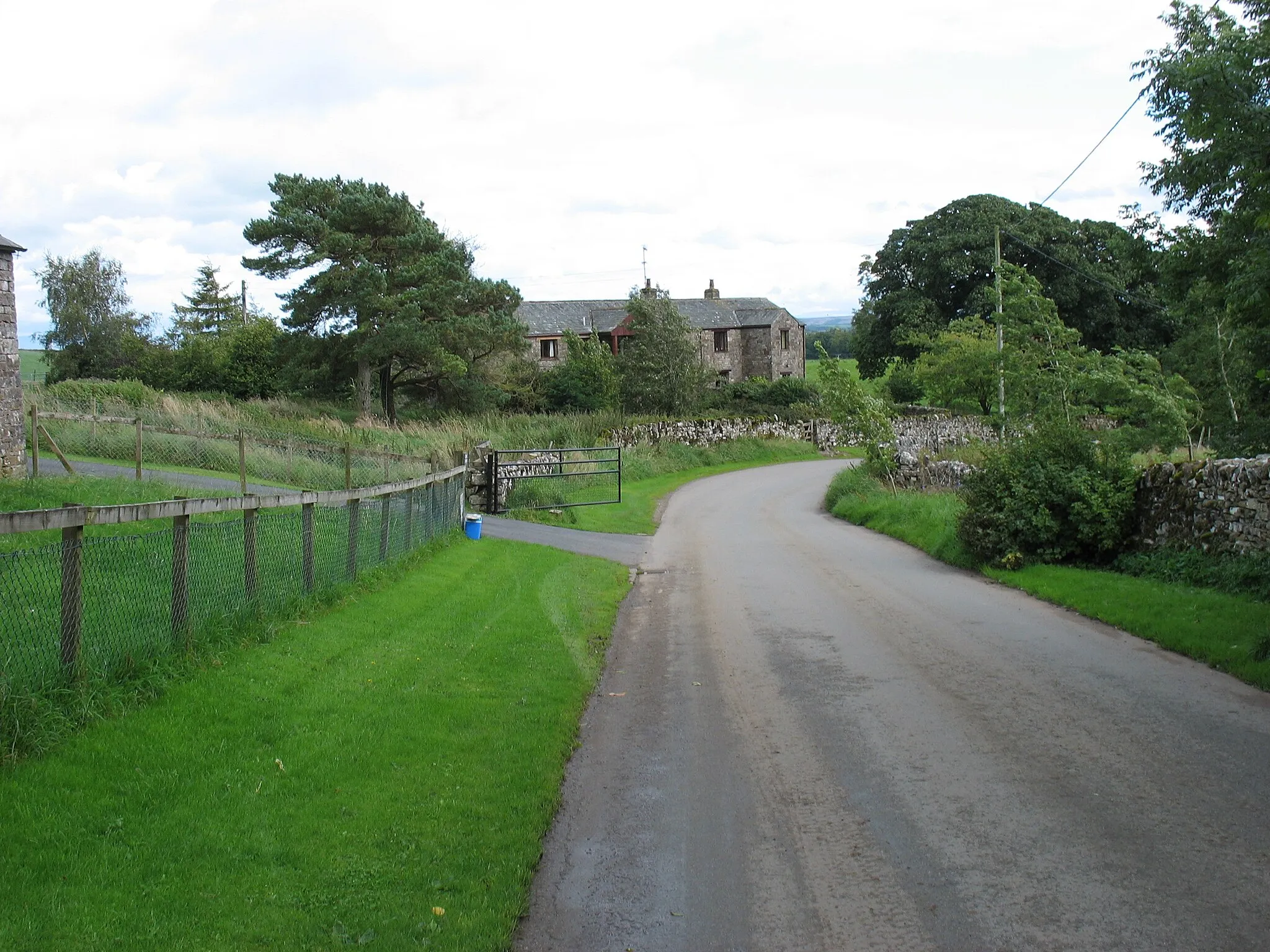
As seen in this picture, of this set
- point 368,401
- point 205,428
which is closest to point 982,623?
point 205,428

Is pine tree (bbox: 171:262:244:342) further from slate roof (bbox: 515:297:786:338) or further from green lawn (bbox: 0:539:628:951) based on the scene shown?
green lawn (bbox: 0:539:628:951)

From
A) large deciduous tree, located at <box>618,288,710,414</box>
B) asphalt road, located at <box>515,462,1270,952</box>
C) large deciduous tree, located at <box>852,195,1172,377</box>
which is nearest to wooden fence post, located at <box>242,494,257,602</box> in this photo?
asphalt road, located at <box>515,462,1270,952</box>

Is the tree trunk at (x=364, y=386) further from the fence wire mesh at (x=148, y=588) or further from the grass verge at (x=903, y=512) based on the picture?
the fence wire mesh at (x=148, y=588)

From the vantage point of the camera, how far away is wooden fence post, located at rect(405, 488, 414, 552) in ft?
50.4

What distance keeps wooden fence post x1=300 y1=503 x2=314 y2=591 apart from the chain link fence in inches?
508

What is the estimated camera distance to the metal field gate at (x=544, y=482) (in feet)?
89.7

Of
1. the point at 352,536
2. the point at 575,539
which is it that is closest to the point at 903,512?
the point at 575,539

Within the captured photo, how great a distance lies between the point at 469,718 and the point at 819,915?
349cm

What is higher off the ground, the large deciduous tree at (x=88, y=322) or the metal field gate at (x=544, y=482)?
the large deciduous tree at (x=88, y=322)

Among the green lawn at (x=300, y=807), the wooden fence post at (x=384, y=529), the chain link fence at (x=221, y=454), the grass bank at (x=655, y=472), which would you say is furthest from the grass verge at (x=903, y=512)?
the green lawn at (x=300, y=807)

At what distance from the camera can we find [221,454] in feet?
93.4

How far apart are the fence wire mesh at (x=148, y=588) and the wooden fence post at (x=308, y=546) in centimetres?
3

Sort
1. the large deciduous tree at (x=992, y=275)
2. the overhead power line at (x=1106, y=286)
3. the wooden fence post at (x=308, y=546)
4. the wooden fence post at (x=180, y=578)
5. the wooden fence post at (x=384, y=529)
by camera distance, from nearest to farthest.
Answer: the wooden fence post at (x=180, y=578), the wooden fence post at (x=308, y=546), the wooden fence post at (x=384, y=529), the overhead power line at (x=1106, y=286), the large deciduous tree at (x=992, y=275)

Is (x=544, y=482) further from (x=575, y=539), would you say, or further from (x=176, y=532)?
(x=176, y=532)
